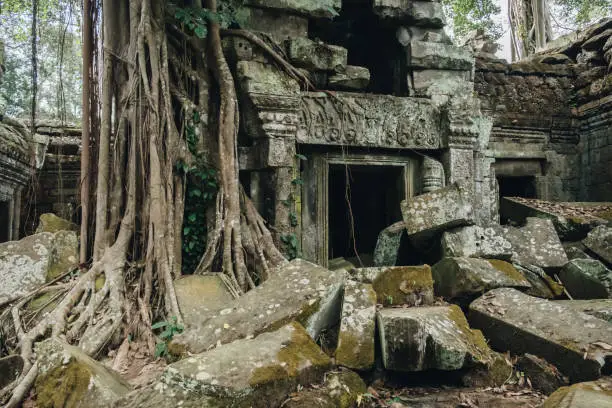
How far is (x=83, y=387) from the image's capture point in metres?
2.15

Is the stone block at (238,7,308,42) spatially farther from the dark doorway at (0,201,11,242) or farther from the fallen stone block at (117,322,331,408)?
the dark doorway at (0,201,11,242)

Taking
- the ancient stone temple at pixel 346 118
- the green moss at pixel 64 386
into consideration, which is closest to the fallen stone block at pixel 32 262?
the green moss at pixel 64 386

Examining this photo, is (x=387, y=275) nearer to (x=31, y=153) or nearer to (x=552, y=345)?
(x=552, y=345)

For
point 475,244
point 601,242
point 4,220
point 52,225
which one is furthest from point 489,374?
point 4,220

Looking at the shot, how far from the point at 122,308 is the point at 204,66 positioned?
247cm

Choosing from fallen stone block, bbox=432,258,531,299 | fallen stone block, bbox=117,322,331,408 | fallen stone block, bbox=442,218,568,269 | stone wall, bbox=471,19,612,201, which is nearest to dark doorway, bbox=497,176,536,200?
stone wall, bbox=471,19,612,201

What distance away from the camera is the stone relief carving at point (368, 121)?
4.95 metres

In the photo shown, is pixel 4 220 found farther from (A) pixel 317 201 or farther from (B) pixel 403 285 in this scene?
(B) pixel 403 285

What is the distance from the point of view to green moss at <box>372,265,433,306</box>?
11.2ft

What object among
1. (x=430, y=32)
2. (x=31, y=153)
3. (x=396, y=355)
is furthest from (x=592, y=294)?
(x=31, y=153)

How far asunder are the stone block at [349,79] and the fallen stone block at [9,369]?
3918 mm

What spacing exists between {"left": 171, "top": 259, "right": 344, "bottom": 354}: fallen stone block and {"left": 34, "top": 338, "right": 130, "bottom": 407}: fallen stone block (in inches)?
16.7

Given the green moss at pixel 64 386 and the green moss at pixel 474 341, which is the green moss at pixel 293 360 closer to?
the green moss at pixel 64 386

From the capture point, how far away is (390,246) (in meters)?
4.78
